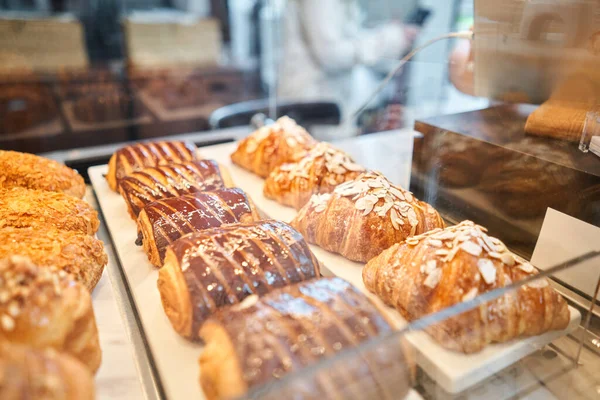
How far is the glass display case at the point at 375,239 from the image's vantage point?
104 centimetres

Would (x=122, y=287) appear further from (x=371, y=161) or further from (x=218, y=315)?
(x=371, y=161)

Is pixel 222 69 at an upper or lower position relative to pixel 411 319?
upper

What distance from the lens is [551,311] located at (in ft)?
4.14

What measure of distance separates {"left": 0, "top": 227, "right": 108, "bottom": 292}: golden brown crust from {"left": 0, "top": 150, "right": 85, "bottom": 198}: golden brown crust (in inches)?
16.9

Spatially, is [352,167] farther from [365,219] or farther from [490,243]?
[490,243]

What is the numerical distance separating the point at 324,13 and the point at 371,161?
2.02 meters

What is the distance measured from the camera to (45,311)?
3.31ft

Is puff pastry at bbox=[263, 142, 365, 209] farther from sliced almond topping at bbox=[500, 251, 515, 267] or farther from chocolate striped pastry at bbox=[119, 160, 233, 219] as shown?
sliced almond topping at bbox=[500, 251, 515, 267]

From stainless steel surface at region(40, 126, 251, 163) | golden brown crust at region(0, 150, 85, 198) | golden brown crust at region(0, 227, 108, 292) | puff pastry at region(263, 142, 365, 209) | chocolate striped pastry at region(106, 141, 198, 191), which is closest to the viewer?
golden brown crust at region(0, 227, 108, 292)

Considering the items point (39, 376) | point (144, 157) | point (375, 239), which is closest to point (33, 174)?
point (144, 157)

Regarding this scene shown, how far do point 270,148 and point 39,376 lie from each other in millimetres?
1710

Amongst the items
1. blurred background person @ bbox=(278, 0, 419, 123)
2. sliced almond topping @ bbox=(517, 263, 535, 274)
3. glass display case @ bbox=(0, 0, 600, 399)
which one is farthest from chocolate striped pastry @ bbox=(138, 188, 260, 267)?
blurred background person @ bbox=(278, 0, 419, 123)

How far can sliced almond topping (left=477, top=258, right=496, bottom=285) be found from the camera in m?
1.27

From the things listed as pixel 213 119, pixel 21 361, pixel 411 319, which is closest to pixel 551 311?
pixel 411 319
